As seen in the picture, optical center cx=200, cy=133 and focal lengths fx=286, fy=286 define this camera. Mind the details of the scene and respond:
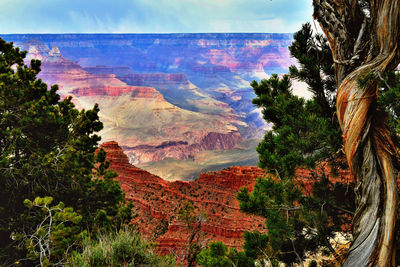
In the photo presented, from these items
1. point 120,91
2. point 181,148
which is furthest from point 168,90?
point 181,148

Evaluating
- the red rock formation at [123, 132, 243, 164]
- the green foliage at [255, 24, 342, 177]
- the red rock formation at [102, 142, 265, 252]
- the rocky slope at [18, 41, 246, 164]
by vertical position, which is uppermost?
the rocky slope at [18, 41, 246, 164]

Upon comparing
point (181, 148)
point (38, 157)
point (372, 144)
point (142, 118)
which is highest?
point (142, 118)

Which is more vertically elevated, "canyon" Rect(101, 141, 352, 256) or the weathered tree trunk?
the weathered tree trunk

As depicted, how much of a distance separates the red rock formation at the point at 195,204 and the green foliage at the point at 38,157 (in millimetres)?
10388

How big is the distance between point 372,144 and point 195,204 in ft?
72.6

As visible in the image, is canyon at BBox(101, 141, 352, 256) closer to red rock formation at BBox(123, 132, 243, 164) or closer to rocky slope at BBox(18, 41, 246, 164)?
red rock formation at BBox(123, 132, 243, 164)

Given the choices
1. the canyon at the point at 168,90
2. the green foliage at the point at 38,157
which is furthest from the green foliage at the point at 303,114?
the canyon at the point at 168,90

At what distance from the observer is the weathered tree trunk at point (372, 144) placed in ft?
6.56

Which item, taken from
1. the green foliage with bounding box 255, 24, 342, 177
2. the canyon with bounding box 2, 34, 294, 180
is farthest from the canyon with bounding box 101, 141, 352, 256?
the canyon with bounding box 2, 34, 294, 180

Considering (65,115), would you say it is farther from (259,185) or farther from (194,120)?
(194,120)

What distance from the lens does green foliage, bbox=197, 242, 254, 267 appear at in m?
2.71

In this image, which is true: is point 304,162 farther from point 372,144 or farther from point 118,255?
point 118,255

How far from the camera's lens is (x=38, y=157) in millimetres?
6840

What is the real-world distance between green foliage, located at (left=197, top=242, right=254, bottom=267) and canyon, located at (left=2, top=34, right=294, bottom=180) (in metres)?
65.2
